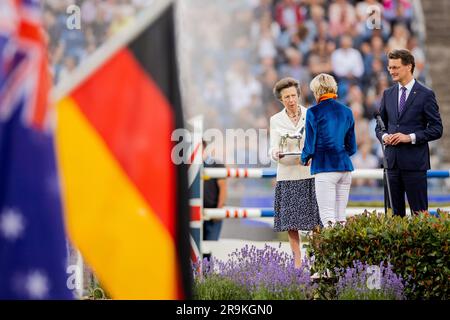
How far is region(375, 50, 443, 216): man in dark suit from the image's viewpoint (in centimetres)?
951

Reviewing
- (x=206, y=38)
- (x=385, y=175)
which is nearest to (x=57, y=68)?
(x=206, y=38)

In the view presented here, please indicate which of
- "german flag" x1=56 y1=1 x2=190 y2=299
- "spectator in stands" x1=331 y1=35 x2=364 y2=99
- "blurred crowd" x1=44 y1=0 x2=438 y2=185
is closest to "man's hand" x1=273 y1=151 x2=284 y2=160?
"german flag" x1=56 y1=1 x2=190 y2=299

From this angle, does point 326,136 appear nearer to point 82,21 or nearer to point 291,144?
point 291,144

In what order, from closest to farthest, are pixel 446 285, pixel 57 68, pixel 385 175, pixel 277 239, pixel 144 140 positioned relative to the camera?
pixel 144 140 < pixel 446 285 < pixel 385 175 < pixel 277 239 < pixel 57 68

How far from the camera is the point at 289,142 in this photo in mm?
9852

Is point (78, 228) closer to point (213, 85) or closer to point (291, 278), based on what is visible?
point (291, 278)

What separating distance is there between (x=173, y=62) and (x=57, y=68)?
1471 centimetres

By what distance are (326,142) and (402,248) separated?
1674 mm

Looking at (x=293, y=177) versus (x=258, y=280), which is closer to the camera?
(x=258, y=280)

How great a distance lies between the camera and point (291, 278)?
27.2ft

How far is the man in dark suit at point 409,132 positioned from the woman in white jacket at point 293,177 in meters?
0.78

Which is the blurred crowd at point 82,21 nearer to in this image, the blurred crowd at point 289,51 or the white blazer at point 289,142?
the blurred crowd at point 289,51

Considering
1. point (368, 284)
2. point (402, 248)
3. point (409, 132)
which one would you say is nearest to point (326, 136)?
point (409, 132)

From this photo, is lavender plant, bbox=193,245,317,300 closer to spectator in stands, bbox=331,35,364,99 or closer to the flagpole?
A: the flagpole
